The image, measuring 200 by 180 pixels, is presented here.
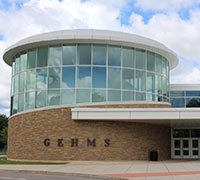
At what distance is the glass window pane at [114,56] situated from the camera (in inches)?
992

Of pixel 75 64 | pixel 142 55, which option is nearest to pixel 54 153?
pixel 75 64

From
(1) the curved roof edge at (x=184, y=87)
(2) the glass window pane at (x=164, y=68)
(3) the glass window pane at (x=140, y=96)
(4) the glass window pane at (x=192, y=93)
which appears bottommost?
(3) the glass window pane at (x=140, y=96)

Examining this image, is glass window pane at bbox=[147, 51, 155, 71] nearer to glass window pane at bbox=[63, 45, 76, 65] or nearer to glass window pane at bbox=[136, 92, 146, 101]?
glass window pane at bbox=[136, 92, 146, 101]

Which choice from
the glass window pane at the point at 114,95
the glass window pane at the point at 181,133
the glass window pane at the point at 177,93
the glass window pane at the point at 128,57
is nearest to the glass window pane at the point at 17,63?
the glass window pane at the point at 114,95

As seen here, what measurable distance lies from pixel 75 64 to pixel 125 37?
4131mm

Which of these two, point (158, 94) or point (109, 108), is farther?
point (158, 94)

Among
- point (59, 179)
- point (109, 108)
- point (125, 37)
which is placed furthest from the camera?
point (125, 37)

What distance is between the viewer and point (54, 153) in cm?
2348

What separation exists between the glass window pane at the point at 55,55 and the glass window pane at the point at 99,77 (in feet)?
8.98

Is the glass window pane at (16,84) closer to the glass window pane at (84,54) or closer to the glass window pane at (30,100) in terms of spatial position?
the glass window pane at (30,100)

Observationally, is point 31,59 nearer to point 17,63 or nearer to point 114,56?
point 17,63

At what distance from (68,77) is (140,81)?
544cm

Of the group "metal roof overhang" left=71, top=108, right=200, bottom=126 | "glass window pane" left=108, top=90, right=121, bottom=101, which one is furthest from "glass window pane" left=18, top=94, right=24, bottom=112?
"glass window pane" left=108, top=90, right=121, bottom=101

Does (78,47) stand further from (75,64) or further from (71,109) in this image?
(71,109)
